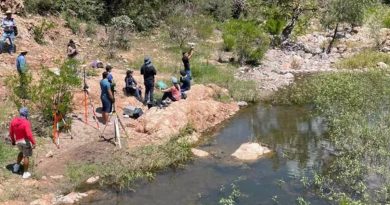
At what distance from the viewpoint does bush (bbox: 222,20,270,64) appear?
25.1 m

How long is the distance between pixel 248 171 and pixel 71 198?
15.3 ft

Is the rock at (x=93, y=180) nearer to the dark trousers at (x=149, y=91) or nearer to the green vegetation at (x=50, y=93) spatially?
the green vegetation at (x=50, y=93)

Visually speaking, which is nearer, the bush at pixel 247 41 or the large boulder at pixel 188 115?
the large boulder at pixel 188 115

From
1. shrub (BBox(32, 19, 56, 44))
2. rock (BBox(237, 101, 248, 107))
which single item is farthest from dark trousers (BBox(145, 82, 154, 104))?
shrub (BBox(32, 19, 56, 44))

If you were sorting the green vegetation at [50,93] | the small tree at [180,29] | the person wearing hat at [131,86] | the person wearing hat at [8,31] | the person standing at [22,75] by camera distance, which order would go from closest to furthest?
the green vegetation at [50,93] → the person standing at [22,75] → the person wearing hat at [131,86] → the person wearing hat at [8,31] → the small tree at [180,29]

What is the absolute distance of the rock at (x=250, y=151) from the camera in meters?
Result: 15.2

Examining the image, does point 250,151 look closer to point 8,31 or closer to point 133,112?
point 133,112

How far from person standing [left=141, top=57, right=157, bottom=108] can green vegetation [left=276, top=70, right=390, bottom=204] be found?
5.49m

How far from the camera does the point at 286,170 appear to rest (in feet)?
47.4

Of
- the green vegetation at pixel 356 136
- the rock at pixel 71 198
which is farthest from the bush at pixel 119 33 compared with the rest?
the rock at pixel 71 198

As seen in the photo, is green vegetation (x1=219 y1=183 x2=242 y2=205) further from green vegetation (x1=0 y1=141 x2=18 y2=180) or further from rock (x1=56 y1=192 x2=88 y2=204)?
green vegetation (x1=0 y1=141 x2=18 y2=180)

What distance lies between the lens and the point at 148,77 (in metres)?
18.0

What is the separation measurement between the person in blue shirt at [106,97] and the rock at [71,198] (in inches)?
162

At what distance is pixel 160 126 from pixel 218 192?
13.5ft
